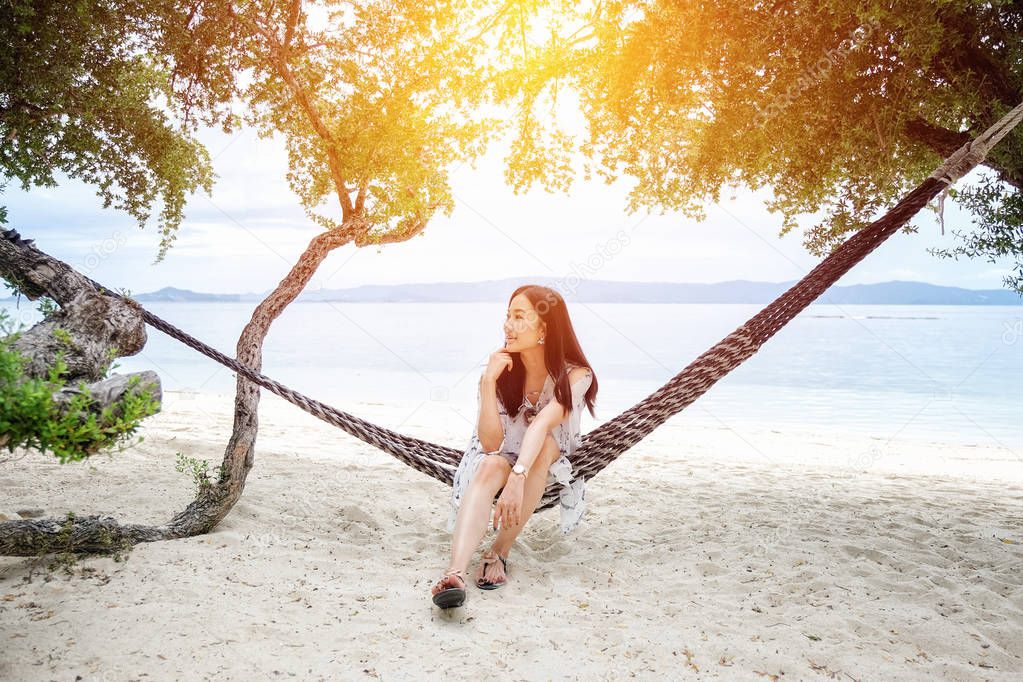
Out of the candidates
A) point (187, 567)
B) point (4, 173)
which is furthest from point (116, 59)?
point (187, 567)

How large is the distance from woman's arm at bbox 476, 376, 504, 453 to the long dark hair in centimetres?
13

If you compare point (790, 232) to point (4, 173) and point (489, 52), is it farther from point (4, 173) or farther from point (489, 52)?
point (4, 173)

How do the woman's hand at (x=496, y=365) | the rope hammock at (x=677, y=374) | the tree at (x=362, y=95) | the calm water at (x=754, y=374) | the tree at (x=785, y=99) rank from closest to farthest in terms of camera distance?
the woman's hand at (x=496, y=365)
the rope hammock at (x=677, y=374)
the tree at (x=785, y=99)
the tree at (x=362, y=95)
the calm water at (x=754, y=374)

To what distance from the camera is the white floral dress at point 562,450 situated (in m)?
2.49

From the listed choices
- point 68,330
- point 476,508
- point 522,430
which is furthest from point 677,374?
point 68,330

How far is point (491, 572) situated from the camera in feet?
8.05

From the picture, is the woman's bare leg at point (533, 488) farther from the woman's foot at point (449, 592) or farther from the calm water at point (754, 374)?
the calm water at point (754, 374)

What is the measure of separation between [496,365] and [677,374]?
32.5 inches

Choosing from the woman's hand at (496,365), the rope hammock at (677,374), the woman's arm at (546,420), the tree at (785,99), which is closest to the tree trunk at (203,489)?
the rope hammock at (677,374)

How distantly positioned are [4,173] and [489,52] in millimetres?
2762

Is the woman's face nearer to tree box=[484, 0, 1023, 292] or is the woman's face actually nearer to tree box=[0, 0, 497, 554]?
tree box=[0, 0, 497, 554]

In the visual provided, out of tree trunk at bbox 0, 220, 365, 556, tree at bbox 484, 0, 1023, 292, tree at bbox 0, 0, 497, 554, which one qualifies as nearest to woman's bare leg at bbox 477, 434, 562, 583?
tree trunk at bbox 0, 220, 365, 556

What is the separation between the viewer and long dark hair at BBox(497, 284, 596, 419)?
8.43 ft

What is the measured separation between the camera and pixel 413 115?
4012mm
